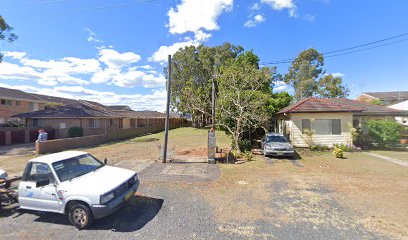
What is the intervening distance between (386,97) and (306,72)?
31.3 m

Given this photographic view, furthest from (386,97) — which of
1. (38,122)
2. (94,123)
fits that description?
(38,122)

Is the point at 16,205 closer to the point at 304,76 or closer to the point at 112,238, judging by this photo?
the point at 112,238

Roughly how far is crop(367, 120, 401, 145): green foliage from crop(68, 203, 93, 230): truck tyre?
19.4m

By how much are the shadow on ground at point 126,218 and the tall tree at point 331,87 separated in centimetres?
3801

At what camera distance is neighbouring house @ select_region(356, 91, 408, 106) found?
4788cm

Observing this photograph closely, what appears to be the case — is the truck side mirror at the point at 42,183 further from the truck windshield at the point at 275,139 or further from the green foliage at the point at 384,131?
the green foliage at the point at 384,131

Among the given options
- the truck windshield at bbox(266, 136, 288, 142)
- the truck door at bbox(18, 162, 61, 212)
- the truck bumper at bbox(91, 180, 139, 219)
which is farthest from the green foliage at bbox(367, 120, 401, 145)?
the truck door at bbox(18, 162, 61, 212)

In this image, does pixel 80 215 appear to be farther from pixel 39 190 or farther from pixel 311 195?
pixel 311 195

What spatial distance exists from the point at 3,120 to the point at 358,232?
37159 mm

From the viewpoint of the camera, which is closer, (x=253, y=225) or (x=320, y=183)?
(x=253, y=225)

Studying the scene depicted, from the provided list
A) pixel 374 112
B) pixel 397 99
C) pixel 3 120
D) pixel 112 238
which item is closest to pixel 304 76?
pixel 374 112

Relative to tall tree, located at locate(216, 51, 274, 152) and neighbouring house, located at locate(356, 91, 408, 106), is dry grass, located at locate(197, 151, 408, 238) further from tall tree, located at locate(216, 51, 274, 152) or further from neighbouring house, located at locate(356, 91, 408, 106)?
neighbouring house, located at locate(356, 91, 408, 106)

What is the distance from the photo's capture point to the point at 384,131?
14773 millimetres

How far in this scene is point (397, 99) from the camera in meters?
47.5
